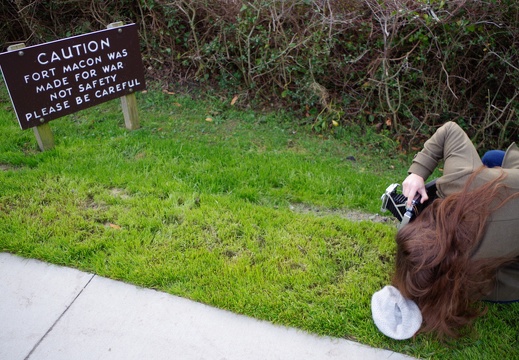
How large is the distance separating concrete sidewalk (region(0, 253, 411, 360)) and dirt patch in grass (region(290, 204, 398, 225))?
119 centimetres

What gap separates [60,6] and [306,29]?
136 inches

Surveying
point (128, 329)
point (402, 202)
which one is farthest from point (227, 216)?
point (402, 202)

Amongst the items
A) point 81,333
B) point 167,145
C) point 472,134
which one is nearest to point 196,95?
point 167,145

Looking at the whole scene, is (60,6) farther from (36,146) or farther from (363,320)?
(363,320)

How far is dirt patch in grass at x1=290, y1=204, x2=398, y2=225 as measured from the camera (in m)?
3.48

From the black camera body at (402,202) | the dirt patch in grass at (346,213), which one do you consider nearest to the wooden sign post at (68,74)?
A: the dirt patch in grass at (346,213)

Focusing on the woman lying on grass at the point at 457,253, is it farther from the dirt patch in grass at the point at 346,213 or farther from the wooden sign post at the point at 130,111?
the wooden sign post at the point at 130,111

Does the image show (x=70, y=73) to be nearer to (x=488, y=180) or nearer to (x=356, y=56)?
(x=356, y=56)

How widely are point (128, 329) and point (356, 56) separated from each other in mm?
3512

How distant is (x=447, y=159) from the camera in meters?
2.61

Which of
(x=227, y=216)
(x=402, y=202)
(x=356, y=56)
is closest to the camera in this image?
Result: (x=402, y=202)

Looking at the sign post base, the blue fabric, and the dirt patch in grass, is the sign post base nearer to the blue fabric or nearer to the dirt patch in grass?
the dirt patch in grass

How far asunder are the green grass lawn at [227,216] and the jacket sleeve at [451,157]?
0.67 meters

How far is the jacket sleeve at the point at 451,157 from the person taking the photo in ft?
7.93
